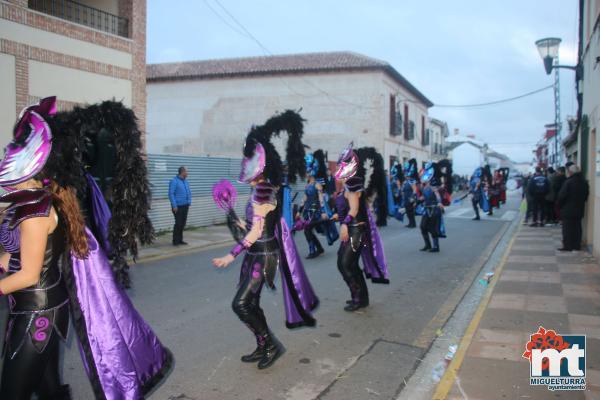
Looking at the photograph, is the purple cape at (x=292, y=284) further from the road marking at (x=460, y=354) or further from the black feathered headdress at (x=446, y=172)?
the black feathered headdress at (x=446, y=172)

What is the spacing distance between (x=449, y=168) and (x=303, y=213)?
13.9 feet

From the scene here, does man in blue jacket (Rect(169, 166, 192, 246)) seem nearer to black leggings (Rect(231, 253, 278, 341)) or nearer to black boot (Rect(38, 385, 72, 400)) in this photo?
black leggings (Rect(231, 253, 278, 341))

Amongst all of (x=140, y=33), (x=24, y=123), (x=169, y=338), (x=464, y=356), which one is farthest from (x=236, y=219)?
(x=140, y=33)

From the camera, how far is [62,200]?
290 centimetres

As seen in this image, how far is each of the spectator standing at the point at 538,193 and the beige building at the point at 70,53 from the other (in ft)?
40.7

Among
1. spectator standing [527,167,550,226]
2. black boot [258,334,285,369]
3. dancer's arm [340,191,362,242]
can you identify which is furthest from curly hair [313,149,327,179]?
spectator standing [527,167,550,226]

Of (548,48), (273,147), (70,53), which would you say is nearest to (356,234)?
(273,147)

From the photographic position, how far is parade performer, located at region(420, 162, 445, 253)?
36.3 ft

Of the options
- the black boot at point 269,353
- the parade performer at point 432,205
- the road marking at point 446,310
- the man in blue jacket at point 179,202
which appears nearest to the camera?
the black boot at point 269,353

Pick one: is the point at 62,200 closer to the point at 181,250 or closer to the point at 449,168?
the point at 181,250

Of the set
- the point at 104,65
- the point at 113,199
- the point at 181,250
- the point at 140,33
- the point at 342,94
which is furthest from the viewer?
the point at 342,94

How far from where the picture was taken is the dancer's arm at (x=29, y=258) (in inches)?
104

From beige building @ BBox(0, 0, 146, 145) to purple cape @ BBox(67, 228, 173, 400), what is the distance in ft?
→ 25.5

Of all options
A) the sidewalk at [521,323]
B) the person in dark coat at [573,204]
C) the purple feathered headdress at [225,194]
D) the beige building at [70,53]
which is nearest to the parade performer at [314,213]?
the sidewalk at [521,323]
